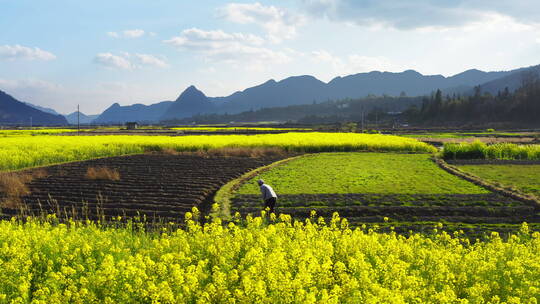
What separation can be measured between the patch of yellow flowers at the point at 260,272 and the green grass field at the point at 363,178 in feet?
36.9

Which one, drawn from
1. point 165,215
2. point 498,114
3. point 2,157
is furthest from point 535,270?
point 498,114

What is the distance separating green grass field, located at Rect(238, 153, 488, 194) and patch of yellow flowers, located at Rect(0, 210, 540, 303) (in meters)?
11.2

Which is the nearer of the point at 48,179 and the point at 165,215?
the point at 165,215

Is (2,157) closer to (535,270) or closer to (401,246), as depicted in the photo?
(401,246)

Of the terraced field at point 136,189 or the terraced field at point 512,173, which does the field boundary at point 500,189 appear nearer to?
the terraced field at point 512,173

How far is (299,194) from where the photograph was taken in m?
19.2

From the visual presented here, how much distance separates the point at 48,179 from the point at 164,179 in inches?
268

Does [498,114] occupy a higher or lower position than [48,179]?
higher

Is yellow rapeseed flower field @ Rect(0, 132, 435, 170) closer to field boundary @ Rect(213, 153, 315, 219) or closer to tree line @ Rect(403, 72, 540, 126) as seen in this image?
field boundary @ Rect(213, 153, 315, 219)

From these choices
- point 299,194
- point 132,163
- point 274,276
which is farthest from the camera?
point 132,163

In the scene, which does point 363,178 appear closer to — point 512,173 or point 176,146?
point 512,173

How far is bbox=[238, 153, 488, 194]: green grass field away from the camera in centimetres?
2057

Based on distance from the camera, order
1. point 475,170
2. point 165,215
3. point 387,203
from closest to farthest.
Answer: point 165,215
point 387,203
point 475,170

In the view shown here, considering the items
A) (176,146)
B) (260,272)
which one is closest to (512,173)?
(260,272)
